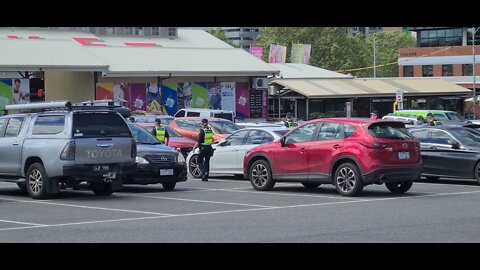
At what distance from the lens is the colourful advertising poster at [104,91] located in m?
48.8

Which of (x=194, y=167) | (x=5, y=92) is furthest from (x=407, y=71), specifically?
(x=194, y=167)

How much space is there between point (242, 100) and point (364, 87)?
495 inches

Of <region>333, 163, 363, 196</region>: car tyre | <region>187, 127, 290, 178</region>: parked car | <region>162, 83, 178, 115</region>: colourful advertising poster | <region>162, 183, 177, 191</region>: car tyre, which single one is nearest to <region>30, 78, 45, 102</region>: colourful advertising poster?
<region>162, 83, 178, 115</region>: colourful advertising poster

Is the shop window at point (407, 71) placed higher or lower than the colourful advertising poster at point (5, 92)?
higher

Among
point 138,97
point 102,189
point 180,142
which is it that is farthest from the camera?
point 138,97

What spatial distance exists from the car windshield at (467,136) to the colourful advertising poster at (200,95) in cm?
3212

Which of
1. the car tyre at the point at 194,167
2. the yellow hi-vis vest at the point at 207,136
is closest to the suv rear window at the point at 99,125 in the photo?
the yellow hi-vis vest at the point at 207,136

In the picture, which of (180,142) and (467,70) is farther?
(467,70)

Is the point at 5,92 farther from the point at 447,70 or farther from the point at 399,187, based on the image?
the point at 447,70

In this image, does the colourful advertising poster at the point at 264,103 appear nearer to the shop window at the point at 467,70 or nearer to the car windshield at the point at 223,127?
the car windshield at the point at 223,127

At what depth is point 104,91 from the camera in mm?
48875

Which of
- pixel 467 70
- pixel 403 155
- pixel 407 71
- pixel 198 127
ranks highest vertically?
pixel 407 71
